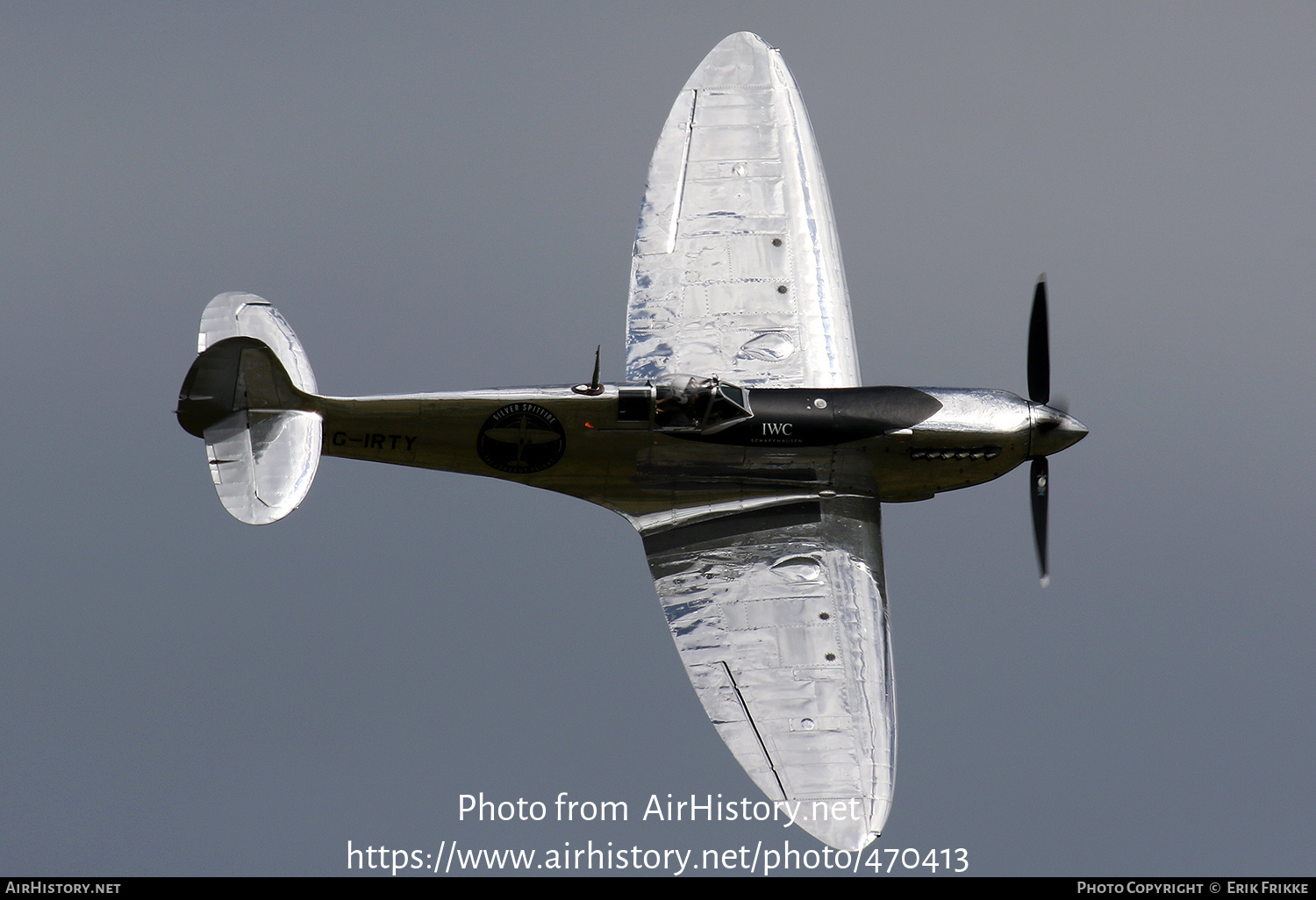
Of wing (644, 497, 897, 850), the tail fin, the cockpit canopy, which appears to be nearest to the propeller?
wing (644, 497, 897, 850)

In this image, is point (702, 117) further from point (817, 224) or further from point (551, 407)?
point (551, 407)

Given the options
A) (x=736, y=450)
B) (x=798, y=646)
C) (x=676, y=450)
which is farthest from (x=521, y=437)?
(x=798, y=646)

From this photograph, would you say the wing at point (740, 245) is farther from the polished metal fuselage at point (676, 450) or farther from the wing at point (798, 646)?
the wing at point (798, 646)

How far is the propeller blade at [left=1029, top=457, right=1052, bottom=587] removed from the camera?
16.6 m

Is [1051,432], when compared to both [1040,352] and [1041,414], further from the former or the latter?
[1040,352]

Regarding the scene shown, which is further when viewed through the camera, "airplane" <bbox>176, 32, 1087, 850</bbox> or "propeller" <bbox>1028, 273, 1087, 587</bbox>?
"propeller" <bbox>1028, 273, 1087, 587</bbox>

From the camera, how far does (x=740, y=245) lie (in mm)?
18531

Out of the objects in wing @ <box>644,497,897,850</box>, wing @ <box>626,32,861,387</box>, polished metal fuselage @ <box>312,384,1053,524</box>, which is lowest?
wing @ <box>644,497,897,850</box>

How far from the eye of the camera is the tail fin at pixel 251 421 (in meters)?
16.2

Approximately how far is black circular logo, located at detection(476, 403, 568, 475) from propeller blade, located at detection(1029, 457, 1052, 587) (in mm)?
4398

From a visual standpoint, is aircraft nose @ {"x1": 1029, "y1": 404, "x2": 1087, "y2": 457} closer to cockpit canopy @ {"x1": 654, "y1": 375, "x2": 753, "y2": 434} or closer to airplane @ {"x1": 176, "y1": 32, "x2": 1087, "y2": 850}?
airplane @ {"x1": 176, "y1": 32, "x2": 1087, "y2": 850}

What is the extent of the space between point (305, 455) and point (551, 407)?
228 centimetres

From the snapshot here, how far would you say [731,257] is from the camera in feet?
60.5

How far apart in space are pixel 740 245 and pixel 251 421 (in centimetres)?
530
